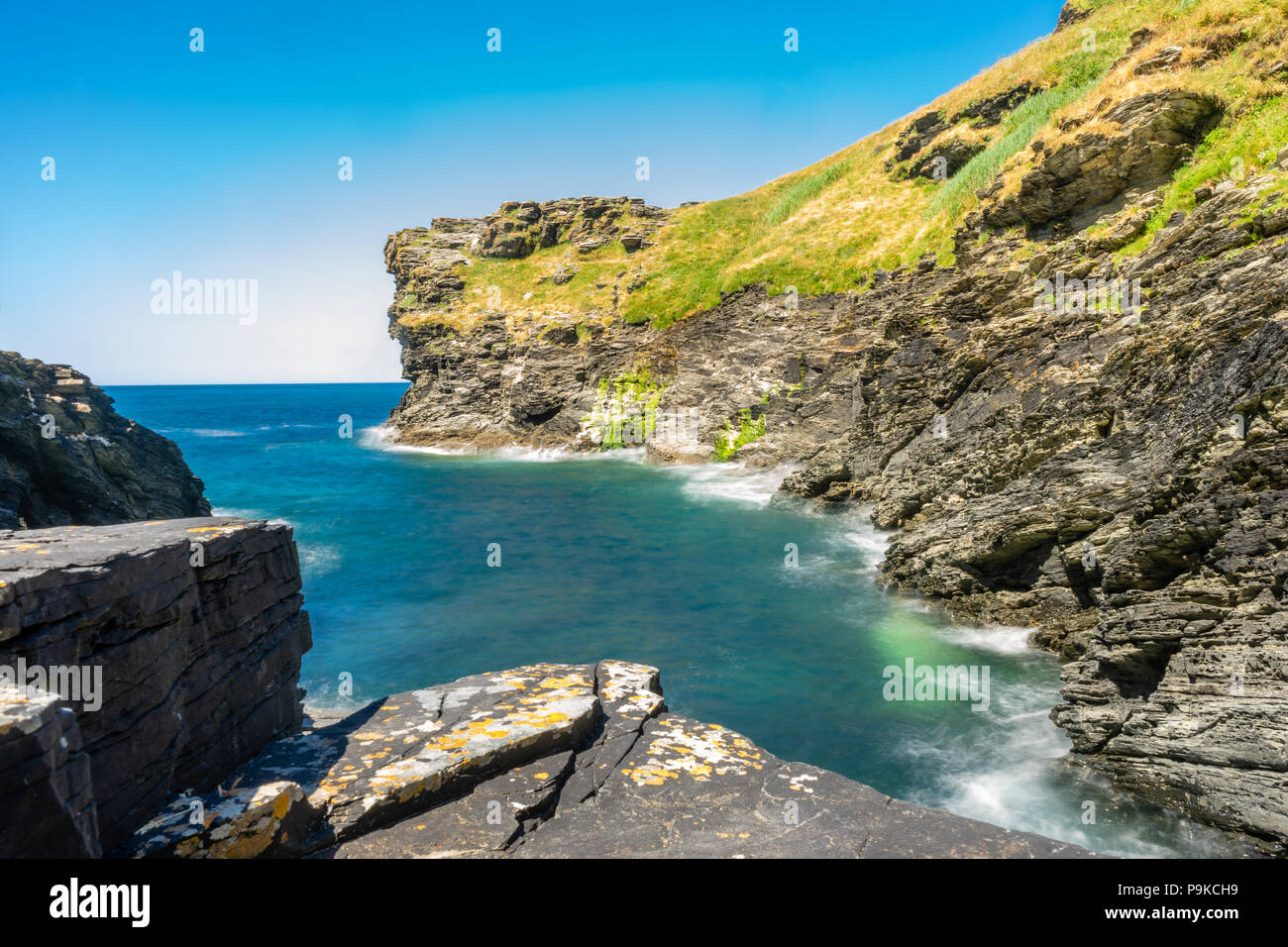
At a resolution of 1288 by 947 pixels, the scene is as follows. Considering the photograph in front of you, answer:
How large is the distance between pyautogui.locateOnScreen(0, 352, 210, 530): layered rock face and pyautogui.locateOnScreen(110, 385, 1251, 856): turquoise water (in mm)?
7676

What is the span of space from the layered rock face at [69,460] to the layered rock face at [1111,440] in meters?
27.4

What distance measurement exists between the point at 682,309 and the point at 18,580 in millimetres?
65634

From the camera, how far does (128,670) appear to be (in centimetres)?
602

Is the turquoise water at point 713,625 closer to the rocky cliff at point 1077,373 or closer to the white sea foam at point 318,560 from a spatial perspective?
the white sea foam at point 318,560

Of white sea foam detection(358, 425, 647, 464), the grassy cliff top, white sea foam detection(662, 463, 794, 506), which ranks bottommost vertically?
white sea foam detection(662, 463, 794, 506)

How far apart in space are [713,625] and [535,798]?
16.6 m

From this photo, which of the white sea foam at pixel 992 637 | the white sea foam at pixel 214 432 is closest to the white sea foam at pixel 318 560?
the white sea foam at pixel 992 637

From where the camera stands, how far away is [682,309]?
67312 millimetres

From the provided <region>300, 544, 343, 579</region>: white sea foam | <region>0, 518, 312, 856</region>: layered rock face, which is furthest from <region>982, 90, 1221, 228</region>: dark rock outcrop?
<region>300, 544, 343, 579</region>: white sea foam

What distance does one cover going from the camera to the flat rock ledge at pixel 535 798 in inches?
238

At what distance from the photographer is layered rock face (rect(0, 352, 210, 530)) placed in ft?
62.1

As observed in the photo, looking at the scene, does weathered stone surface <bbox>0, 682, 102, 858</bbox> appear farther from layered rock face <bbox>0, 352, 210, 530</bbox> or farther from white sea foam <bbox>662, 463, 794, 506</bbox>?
white sea foam <bbox>662, 463, 794, 506</bbox>
